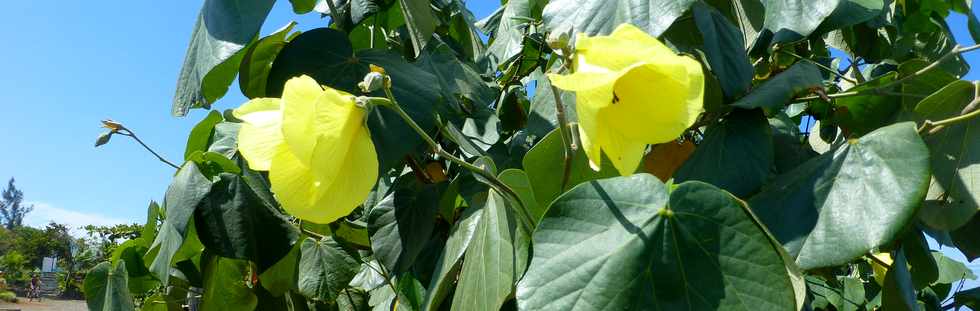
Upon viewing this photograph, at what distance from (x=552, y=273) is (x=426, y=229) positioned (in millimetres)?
345

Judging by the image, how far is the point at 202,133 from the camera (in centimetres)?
116

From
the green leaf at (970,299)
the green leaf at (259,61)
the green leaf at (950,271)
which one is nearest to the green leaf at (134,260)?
the green leaf at (259,61)

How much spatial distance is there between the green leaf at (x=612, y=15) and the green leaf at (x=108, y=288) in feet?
2.95

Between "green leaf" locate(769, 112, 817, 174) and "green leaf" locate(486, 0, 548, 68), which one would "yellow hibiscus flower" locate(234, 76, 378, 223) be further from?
"green leaf" locate(486, 0, 548, 68)

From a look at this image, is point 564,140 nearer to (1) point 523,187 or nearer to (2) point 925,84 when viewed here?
(1) point 523,187

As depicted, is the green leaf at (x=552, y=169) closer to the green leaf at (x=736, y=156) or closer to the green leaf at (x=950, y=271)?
the green leaf at (x=736, y=156)

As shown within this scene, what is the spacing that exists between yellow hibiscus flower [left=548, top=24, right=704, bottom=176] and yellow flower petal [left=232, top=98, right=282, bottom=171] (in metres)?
0.24

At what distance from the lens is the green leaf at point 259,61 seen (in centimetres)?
91

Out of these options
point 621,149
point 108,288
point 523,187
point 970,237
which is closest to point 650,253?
point 621,149

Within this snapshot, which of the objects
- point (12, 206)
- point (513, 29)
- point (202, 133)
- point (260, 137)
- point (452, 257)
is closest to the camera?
point (260, 137)

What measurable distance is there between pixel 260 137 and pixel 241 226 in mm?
338

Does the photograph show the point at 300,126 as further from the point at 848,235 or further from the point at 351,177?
the point at 848,235

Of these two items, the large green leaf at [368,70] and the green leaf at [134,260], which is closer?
the large green leaf at [368,70]

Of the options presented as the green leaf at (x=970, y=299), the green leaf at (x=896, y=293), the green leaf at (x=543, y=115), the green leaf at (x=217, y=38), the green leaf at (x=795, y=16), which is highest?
the green leaf at (x=217, y=38)
